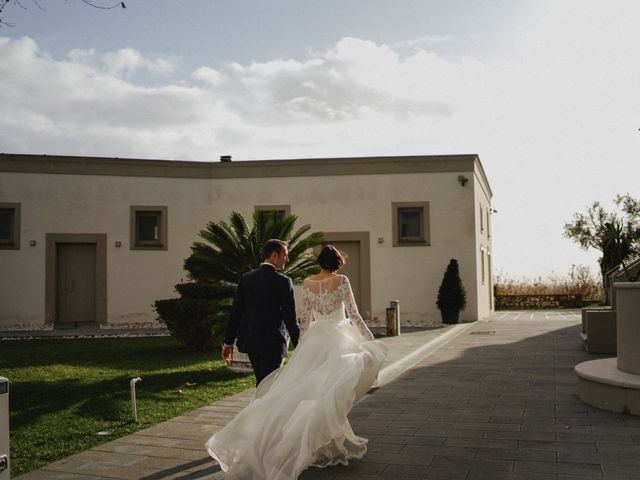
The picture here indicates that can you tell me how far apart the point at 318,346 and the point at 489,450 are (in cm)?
177

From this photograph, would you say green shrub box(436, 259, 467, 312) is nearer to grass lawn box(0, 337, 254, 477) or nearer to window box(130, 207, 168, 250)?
Answer: window box(130, 207, 168, 250)

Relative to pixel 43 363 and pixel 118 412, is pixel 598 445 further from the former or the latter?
pixel 43 363

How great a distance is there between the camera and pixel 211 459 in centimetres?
571

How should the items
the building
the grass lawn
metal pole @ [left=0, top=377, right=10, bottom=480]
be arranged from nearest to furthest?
metal pole @ [left=0, top=377, right=10, bottom=480]
the grass lawn
the building

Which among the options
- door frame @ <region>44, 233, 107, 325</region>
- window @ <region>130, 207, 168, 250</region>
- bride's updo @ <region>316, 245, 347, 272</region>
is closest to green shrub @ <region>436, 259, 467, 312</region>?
window @ <region>130, 207, 168, 250</region>

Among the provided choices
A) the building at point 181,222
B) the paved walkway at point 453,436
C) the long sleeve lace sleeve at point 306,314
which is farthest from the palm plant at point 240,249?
the building at point 181,222

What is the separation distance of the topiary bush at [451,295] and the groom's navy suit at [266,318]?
15763 millimetres

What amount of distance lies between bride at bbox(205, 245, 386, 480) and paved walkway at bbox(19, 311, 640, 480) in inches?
13.3

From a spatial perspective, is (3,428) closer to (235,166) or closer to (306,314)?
(306,314)

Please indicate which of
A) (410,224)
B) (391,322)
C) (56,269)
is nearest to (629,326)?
(391,322)

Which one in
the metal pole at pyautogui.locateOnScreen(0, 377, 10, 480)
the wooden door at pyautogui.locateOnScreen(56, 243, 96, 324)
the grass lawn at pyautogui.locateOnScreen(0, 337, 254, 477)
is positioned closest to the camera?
the metal pole at pyautogui.locateOnScreen(0, 377, 10, 480)

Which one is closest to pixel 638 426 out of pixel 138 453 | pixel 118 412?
pixel 138 453

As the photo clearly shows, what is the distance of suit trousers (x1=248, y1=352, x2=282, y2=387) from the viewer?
5750 mm

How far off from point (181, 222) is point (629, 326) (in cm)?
1664
